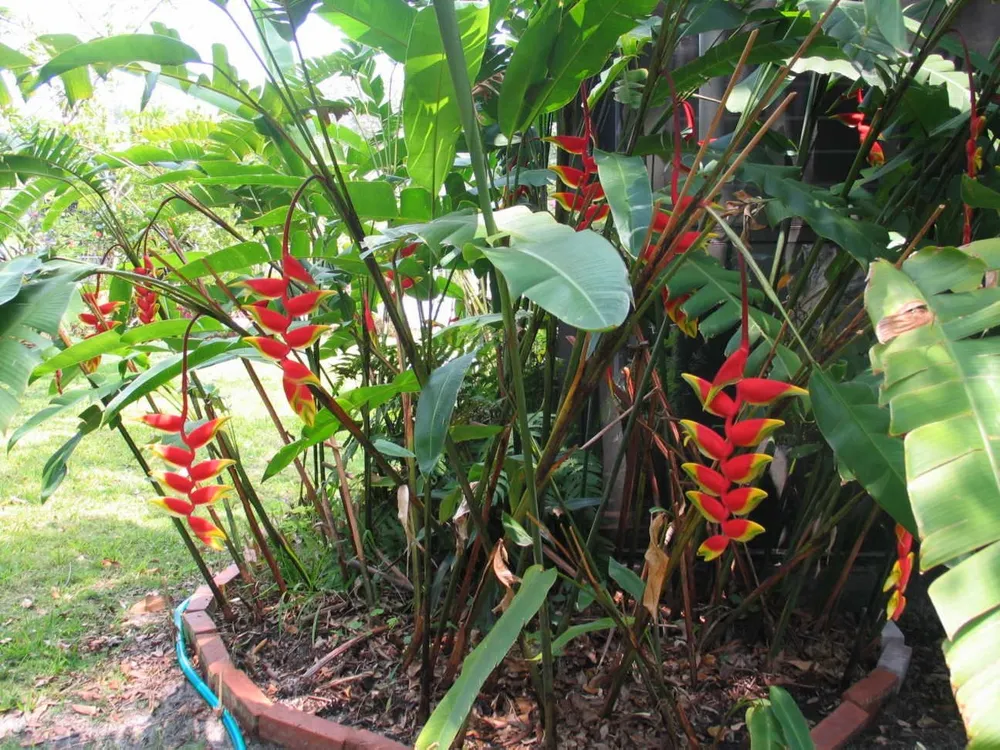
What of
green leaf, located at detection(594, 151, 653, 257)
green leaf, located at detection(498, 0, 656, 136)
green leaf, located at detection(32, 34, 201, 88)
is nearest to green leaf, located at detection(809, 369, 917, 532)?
green leaf, located at detection(594, 151, 653, 257)

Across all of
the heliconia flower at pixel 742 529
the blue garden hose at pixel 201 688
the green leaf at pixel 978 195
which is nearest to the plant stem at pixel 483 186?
the heliconia flower at pixel 742 529

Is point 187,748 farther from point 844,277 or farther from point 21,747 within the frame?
point 844,277

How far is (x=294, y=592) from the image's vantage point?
1.78 m

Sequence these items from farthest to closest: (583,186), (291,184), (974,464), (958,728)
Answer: (958,728), (291,184), (583,186), (974,464)

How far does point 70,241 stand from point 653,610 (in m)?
3.51

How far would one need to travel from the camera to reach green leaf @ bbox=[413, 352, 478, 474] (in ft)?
2.99

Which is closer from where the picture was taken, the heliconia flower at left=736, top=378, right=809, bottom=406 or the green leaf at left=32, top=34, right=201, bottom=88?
the heliconia flower at left=736, top=378, right=809, bottom=406

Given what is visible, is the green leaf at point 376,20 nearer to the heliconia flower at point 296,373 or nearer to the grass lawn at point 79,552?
the heliconia flower at point 296,373

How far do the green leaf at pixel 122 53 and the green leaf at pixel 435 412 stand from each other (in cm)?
56

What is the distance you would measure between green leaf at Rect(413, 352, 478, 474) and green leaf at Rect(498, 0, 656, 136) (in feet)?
1.17

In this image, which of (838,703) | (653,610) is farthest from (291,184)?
(838,703)

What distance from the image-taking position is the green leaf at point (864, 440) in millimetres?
687

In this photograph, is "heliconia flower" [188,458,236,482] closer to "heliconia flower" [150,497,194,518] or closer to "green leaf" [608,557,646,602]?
Answer: "heliconia flower" [150,497,194,518]

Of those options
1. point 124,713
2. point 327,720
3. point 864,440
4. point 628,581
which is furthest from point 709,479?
point 124,713
